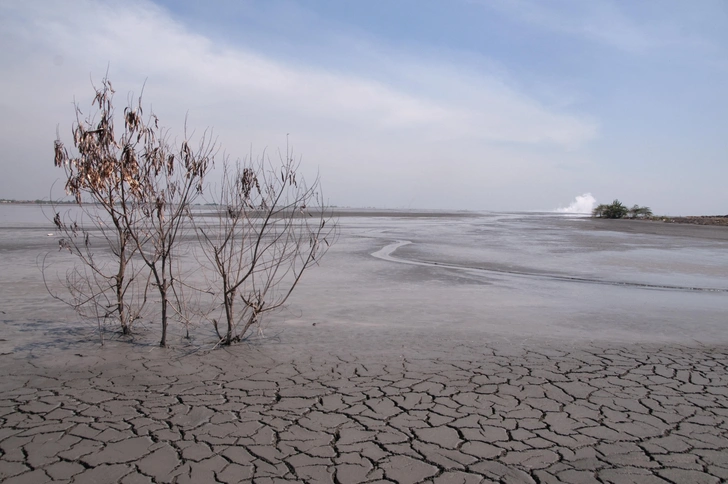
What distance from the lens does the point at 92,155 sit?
Result: 5.70 metres

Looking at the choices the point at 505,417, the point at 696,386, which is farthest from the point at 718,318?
the point at 505,417

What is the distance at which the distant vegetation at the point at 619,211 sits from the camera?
55594mm

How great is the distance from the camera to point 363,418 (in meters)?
4.23

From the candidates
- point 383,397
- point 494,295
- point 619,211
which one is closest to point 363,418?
point 383,397

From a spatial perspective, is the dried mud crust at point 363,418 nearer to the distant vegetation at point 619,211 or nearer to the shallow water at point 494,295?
the shallow water at point 494,295

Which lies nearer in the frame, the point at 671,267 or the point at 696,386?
the point at 696,386

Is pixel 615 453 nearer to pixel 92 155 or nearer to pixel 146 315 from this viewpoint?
pixel 92 155

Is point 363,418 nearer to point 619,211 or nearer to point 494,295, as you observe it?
point 494,295

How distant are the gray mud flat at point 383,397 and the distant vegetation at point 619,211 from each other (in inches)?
2078

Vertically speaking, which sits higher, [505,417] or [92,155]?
[92,155]

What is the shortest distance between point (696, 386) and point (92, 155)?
669 cm

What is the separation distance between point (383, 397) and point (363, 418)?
0.50m

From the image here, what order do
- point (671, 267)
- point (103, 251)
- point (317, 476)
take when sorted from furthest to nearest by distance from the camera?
A: point (103, 251), point (671, 267), point (317, 476)

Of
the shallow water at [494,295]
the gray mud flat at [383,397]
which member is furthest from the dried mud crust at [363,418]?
the shallow water at [494,295]
